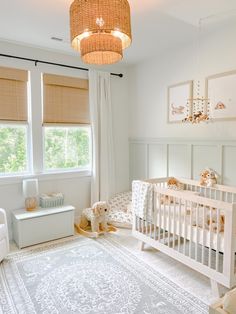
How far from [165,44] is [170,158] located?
4.99 ft

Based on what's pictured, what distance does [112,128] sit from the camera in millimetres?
3994

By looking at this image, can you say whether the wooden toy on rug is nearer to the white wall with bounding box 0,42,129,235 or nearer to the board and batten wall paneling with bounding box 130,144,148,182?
the white wall with bounding box 0,42,129,235

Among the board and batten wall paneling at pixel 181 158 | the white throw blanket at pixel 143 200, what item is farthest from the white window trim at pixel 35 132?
the board and batten wall paneling at pixel 181 158

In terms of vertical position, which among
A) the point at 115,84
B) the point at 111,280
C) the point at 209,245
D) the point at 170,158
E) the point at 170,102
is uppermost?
the point at 115,84

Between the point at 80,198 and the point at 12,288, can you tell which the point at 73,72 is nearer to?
the point at 80,198

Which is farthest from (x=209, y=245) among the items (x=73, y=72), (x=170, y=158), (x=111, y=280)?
(x=73, y=72)

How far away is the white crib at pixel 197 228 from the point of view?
1.84m

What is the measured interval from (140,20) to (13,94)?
1817mm

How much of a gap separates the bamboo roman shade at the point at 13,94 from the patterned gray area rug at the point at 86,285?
5.60 ft

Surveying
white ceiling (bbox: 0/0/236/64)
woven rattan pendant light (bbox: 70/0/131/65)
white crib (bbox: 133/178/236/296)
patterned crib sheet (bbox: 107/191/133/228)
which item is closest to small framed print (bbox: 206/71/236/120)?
white ceiling (bbox: 0/0/236/64)

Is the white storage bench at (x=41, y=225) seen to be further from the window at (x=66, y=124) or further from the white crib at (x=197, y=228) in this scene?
the white crib at (x=197, y=228)

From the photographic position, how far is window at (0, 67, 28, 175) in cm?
309

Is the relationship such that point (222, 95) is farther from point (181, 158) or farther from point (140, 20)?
point (140, 20)

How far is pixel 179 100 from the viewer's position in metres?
3.29
